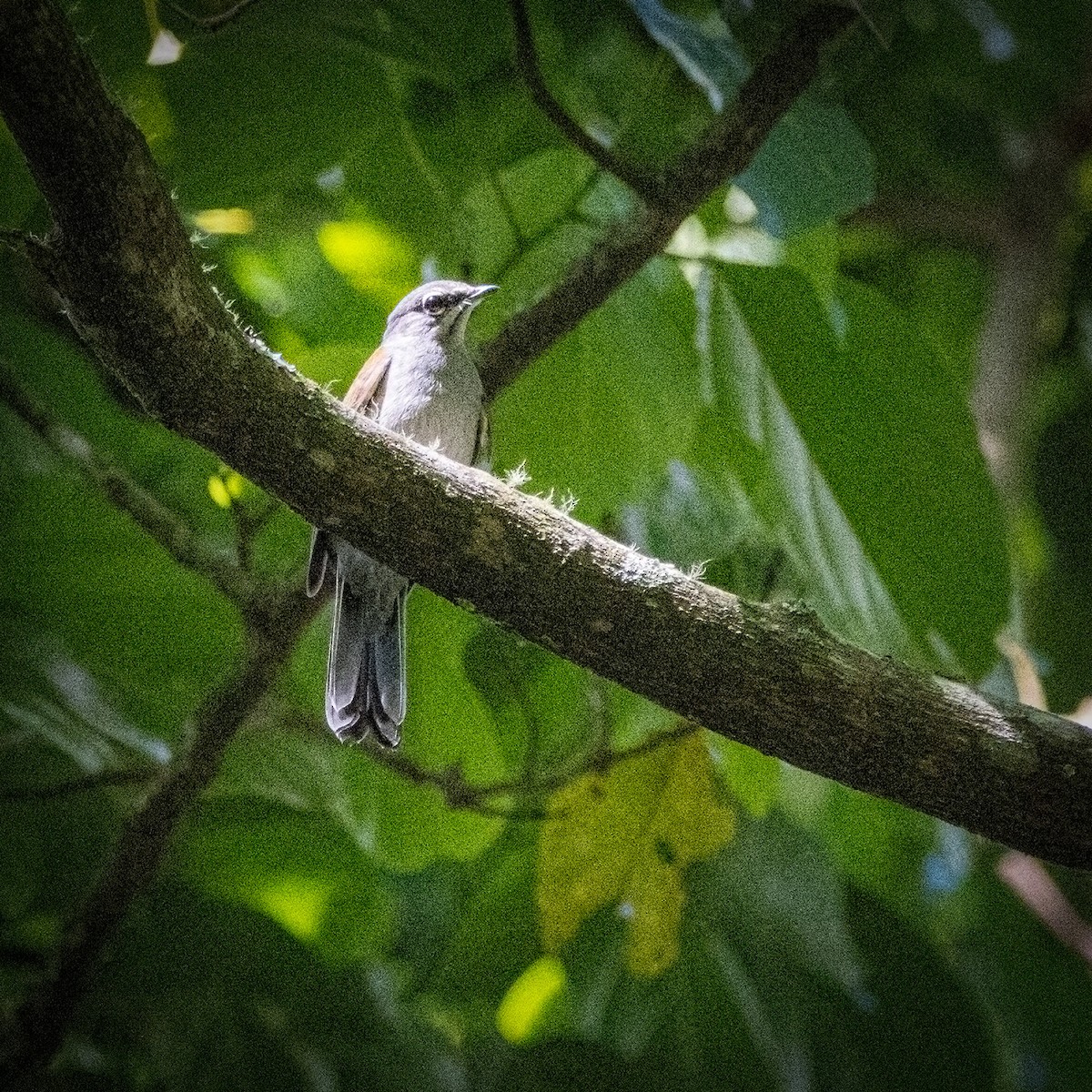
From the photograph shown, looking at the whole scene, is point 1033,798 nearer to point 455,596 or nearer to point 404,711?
point 455,596

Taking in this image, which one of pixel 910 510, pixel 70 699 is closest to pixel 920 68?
pixel 910 510

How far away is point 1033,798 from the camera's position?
1.96 m

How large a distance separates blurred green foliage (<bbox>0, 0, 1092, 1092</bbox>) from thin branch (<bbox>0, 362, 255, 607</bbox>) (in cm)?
3

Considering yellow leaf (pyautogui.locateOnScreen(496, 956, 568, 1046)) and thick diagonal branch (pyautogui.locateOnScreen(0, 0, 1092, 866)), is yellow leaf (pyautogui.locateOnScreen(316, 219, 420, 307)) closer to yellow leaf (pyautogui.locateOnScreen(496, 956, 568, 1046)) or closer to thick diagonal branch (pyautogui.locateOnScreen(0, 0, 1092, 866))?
thick diagonal branch (pyautogui.locateOnScreen(0, 0, 1092, 866))

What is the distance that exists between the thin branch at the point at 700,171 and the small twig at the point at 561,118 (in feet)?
0.13

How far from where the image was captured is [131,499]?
254cm

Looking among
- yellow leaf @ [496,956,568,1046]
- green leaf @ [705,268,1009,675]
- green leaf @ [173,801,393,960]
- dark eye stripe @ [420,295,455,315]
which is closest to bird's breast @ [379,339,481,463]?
dark eye stripe @ [420,295,455,315]

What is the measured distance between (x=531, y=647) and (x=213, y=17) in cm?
144

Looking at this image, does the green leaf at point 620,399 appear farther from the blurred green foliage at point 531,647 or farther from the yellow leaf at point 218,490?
the yellow leaf at point 218,490

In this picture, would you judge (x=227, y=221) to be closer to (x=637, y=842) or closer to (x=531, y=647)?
(x=531, y=647)

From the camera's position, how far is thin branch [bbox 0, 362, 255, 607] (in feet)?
8.31

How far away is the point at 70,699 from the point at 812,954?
185 centimetres

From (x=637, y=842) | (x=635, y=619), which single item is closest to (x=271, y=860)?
(x=637, y=842)

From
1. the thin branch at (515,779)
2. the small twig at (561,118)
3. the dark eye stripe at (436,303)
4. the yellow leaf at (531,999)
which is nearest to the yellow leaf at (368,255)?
the dark eye stripe at (436,303)
